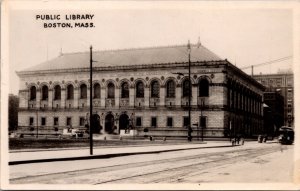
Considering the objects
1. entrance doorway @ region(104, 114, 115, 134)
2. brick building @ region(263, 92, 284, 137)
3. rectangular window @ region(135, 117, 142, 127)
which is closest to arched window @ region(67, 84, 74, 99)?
entrance doorway @ region(104, 114, 115, 134)

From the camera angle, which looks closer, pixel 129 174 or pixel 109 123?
pixel 129 174

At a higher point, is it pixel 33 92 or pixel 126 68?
pixel 126 68

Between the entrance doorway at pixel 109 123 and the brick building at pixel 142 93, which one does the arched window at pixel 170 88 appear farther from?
the entrance doorway at pixel 109 123

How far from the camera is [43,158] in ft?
72.0

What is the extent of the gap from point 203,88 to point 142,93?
24.1 ft

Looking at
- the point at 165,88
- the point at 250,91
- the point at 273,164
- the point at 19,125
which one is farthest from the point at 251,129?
the point at 273,164

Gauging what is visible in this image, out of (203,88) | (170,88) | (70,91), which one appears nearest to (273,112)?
(203,88)

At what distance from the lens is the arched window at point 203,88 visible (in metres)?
55.1

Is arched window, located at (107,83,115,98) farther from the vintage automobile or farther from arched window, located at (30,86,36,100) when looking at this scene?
the vintage automobile

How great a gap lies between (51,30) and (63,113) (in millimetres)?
42284

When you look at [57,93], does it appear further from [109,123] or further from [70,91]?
[109,123]

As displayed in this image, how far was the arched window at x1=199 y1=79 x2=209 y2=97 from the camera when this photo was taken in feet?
181

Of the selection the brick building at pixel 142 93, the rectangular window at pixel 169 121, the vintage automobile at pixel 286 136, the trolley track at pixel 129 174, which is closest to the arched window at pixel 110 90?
the brick building at pixel 142 93

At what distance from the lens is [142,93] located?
2304 inches
